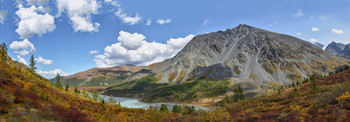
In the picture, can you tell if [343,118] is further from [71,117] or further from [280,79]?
[280,79]

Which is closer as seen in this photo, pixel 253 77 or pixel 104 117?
pixel 104 117

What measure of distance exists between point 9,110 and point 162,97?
187750 millimetres

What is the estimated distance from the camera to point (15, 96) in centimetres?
1415

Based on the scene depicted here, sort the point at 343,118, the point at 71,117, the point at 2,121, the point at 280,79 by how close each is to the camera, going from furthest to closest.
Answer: the point at 280,79 < the point at 71,117 < the point at 343,118 < the point at 2,121

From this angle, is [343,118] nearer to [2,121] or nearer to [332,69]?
[2,121]

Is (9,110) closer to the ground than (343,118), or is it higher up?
higher up

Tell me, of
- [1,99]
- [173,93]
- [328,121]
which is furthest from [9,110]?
[173,93]

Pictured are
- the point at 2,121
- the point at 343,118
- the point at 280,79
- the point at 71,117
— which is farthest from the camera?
the point at 280,79

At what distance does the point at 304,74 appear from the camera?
19150 cm

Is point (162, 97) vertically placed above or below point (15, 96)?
below

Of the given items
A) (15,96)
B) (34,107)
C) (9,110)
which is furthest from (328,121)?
(15,96)

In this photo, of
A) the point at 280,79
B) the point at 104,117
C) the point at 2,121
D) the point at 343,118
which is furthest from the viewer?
the point at 280,79

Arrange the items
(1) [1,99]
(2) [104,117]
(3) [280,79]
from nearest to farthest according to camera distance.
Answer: (1) [1,99]
(2) [104,117]
(3) [280,79]

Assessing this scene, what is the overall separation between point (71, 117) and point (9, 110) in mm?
3925
